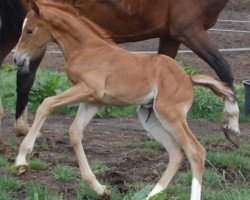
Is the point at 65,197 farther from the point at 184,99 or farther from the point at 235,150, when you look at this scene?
the point at 235,150

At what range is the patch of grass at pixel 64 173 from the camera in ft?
20.8

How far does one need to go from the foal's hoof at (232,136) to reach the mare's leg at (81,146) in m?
1.99

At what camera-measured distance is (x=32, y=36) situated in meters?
5.91

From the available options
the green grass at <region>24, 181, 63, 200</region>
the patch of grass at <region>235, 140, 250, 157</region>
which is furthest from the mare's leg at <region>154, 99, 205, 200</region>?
the patch of grass at <region>235, 140, 250, 157</region>

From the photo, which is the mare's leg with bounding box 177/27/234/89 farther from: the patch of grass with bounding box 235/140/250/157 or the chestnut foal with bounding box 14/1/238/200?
the chestnut foal with bounding box 14/1/238/200

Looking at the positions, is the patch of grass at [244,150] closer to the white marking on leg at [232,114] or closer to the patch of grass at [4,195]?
the white marking on leg at [232,114]

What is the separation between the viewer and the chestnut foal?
5.71m

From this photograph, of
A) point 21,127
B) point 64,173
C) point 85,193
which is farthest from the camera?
point 21,127

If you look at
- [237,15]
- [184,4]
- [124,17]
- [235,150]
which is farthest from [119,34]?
[237,15]

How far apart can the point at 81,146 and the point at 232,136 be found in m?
2.20

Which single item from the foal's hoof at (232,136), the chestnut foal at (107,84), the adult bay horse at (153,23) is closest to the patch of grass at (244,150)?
the foal's hoof at (232,136)

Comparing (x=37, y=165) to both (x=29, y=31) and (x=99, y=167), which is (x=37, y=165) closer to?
(x=99, y=167)

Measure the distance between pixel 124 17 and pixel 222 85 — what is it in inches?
94.9

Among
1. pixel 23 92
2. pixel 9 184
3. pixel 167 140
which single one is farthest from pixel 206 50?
pixel 9 184
